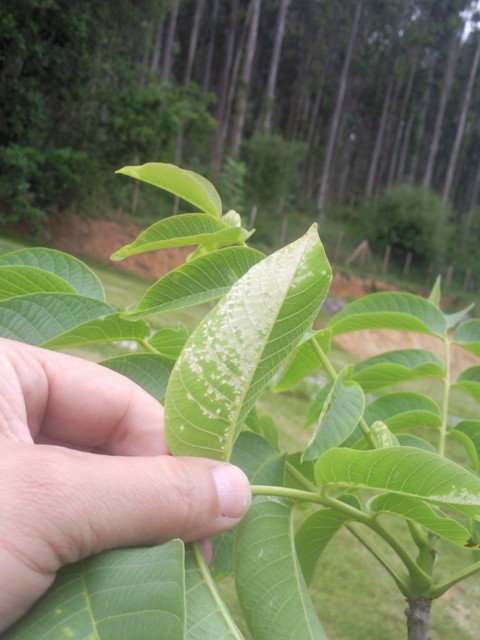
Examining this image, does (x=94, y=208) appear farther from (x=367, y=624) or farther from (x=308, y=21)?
Result: (x=308, y=21)

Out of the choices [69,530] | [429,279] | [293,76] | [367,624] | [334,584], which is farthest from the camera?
[293,76]

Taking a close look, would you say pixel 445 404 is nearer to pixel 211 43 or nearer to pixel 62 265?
pixel 62 265

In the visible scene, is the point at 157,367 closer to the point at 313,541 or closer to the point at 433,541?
the point at 313,541

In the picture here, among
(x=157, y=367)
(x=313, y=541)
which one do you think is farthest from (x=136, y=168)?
(x=313, y=541)

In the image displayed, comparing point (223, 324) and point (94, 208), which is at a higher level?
point (223, 324)

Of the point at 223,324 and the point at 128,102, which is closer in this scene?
the point at 223,324

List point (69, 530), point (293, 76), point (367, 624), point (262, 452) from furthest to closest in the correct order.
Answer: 1. point (293, 76)
2. point (367, 624)
3. point (262, 452)
4. point (69, 530)

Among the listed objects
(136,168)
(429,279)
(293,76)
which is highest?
(293,76)
